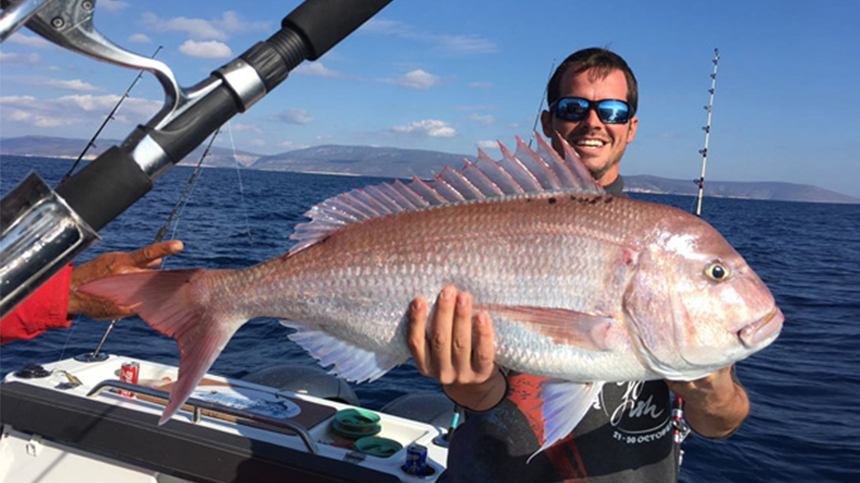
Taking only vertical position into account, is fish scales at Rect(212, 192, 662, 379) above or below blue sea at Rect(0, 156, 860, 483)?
above

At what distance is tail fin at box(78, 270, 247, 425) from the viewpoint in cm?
233

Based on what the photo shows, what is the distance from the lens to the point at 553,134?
3379 mm

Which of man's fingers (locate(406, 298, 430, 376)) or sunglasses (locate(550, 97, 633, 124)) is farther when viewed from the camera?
sunglasses (locate(550, 97, 633, 124))

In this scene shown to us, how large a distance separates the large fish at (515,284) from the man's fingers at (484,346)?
30 millimetres

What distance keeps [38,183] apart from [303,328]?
62.8 inches

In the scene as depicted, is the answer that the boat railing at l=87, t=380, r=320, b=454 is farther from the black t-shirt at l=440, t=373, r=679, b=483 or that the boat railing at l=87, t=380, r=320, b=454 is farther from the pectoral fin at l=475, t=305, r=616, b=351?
the pectoral fin at l=475, t=305, r=616, b=351

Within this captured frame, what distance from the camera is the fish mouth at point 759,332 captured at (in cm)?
226

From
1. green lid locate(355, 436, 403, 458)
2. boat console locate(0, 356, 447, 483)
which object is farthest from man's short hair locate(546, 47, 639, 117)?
green lid locate(355, 436, 403, 458)

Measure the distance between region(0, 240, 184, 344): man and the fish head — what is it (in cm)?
181

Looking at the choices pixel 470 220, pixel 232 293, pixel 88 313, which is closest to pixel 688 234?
pixel 470 220

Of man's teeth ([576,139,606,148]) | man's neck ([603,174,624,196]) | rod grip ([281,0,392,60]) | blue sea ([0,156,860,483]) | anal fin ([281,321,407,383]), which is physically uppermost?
rod grip ([281,0,392,60])

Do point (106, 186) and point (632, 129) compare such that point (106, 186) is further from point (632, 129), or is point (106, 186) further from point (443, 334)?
point (632, 129)

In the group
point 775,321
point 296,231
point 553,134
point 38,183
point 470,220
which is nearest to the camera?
point 38,183

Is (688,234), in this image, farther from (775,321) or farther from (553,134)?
(553,134)
